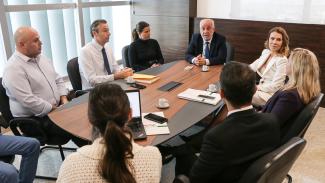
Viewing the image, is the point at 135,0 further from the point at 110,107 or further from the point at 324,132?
the point at 110,107

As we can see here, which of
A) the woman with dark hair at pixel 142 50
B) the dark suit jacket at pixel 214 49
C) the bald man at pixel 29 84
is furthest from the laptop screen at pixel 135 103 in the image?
the woman with dark hair at pixel 142 50

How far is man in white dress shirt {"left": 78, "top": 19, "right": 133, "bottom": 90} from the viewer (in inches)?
122

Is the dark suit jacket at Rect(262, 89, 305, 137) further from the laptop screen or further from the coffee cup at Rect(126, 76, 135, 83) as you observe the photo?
the coffee cup at Rect(126, 76, 135, 83)

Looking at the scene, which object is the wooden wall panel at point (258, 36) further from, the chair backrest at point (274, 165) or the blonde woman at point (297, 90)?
the chair backrest at point (274, 165)

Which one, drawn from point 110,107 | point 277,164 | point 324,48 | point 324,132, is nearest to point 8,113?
point 110,107

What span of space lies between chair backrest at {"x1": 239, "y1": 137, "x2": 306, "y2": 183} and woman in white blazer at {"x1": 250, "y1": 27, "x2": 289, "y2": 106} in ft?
4.88

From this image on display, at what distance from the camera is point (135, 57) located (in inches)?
160

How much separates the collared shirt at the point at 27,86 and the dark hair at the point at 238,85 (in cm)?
161

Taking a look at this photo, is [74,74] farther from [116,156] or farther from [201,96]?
[116,156]

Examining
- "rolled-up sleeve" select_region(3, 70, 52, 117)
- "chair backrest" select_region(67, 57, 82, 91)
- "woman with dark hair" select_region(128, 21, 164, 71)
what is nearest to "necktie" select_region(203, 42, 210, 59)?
"woman with dark hair" select_region(128, 21, 164, 71)

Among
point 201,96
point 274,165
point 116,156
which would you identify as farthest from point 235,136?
point 201,96

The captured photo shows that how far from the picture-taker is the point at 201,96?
8.22ft

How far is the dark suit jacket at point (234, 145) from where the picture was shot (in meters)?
1.41

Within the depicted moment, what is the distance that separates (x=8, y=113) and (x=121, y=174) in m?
1.72
